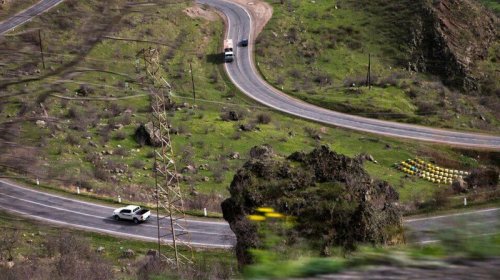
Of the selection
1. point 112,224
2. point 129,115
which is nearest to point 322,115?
point 129,115

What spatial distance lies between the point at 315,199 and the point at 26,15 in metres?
7.09

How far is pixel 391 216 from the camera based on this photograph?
40.5 ft

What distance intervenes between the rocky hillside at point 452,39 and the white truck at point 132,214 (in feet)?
123

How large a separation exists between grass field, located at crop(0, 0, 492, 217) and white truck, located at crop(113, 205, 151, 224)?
2.63 meters

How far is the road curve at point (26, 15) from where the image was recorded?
267 inches

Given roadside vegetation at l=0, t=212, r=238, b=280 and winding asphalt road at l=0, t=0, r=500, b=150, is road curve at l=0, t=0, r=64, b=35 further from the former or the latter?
winding asphalt road at l=0, t=0, r=500, b=150

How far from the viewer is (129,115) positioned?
38.0 metres

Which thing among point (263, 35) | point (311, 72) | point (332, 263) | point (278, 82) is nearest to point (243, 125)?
point (278, 82)

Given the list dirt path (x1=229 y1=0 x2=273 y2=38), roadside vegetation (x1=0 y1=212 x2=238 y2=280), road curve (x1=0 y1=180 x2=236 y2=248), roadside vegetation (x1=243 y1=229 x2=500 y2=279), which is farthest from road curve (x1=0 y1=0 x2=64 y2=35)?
dirt path (x1=229 y1=0 x2=273 y2=38)

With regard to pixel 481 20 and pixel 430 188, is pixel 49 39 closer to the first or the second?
pixel 430 188

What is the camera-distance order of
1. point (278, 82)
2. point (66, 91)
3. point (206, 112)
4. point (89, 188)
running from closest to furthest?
point (66, 91), point (89, 188), point (206, 112), point (278, 82)

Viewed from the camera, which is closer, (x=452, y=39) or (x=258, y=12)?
(x=452, y=39)

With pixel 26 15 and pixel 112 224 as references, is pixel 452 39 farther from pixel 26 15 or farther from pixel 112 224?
pixel 26 15

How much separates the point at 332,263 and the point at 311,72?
159 feet
